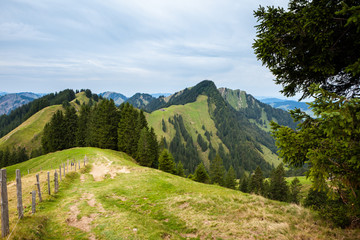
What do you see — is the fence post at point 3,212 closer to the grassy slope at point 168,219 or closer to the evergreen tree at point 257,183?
the grassy slope at point 168,219

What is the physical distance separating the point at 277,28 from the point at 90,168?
34925mm

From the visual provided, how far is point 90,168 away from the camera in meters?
32.1

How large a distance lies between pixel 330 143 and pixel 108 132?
6106 centimetres

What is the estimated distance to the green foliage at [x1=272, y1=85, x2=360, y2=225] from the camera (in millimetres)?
5203

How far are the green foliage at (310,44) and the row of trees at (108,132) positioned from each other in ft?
147

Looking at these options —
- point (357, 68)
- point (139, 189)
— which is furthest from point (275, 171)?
point (357, 68)

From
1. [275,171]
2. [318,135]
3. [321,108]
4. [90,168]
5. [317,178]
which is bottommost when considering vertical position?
[275,171]

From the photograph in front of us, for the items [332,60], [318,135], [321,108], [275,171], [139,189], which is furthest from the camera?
[275,171]

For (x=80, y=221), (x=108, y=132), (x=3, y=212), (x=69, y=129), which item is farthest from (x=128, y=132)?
(x=3, y=212)

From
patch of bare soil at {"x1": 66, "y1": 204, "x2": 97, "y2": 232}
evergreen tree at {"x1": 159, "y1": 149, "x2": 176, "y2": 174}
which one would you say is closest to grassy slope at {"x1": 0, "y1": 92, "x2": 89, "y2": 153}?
evergreen tree at {"x1": 159, "y1": 149, "x2": 176, "y2": 174}

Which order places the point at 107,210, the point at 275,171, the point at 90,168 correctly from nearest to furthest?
the point at 107,210 < the point at 90,168 < the point at 275,171

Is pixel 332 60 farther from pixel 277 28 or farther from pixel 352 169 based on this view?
pixel 352 169

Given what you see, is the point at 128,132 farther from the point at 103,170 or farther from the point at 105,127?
the point at 103,170

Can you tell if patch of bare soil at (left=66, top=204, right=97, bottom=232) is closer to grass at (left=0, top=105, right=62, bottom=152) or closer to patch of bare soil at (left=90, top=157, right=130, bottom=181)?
patch of bare soil at (left=90, top=157, right=130, bottom=181)
